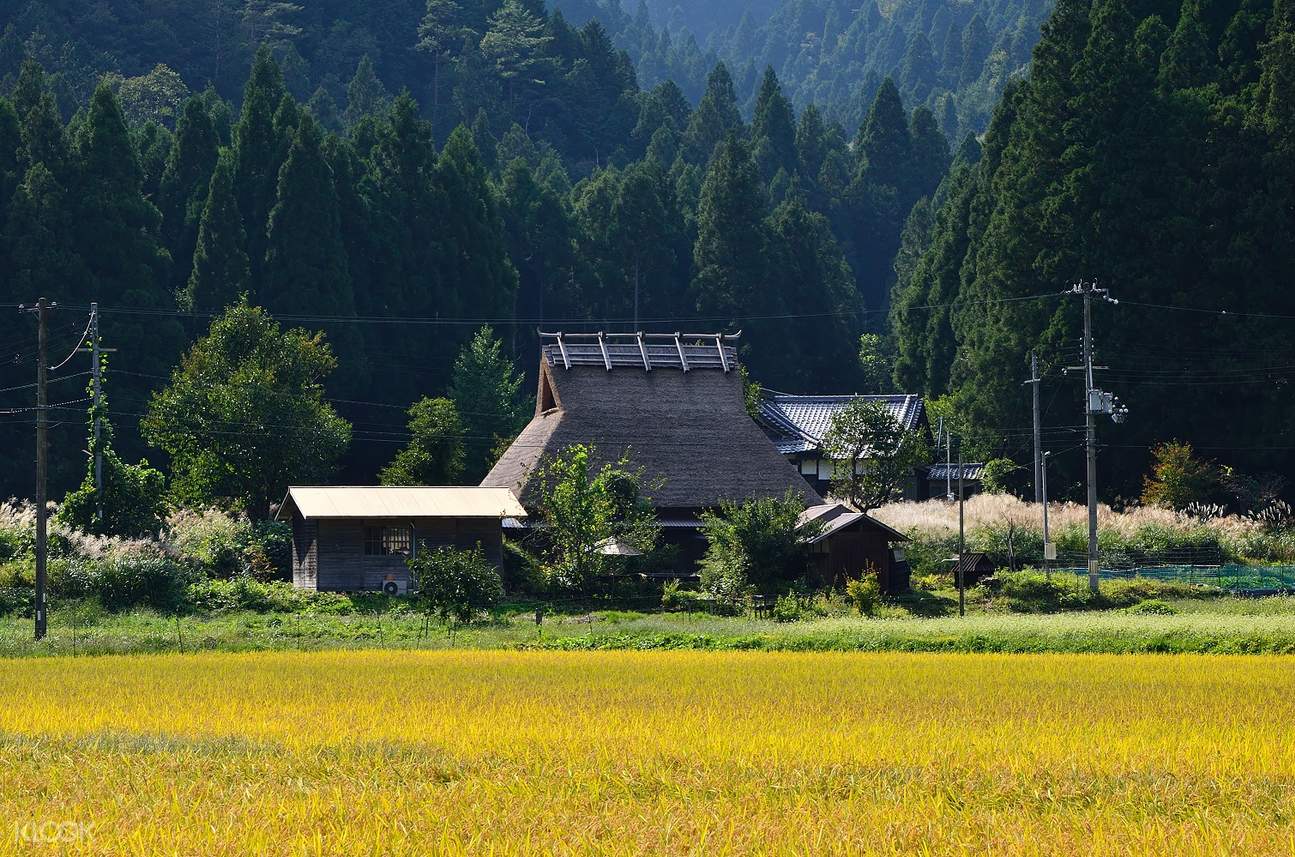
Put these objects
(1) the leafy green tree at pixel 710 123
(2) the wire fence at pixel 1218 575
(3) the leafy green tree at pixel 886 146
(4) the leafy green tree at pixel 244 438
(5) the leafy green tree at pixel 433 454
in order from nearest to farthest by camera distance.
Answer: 1. (2) the wire fence at pixel 1218 575
2. (4) the leafy green tree at pixel 244 438
3. (5) the leafy green tree at pixel 433 454
4. (3) the leafy green tree at pixel 886 146
5. (1) the leafy green tree at pixel 710 123

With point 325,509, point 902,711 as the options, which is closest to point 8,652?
point 325,509

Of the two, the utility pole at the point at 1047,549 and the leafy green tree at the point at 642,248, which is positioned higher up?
the leafy green tree at the point at 642,248

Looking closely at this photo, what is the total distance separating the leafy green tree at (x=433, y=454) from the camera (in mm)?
56375

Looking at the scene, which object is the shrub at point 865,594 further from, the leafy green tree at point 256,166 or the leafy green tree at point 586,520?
the leafy green tree at point 256,166

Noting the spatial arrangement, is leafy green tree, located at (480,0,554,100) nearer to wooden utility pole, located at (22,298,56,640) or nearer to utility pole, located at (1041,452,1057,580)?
utility pole, located at (1041,452,1057,580)

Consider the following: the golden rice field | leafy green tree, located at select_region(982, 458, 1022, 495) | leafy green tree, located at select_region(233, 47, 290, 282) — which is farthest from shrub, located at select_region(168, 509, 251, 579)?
leafy green tree, located at select_region(982, 458, 1022, 495)

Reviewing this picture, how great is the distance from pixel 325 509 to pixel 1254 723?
88.9ft

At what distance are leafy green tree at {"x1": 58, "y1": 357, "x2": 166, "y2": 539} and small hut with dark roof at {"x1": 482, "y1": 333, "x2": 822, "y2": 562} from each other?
937 cm

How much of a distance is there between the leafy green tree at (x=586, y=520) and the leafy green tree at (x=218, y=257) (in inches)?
1010

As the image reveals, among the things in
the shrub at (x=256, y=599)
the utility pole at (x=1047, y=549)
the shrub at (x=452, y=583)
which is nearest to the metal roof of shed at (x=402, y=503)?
the shrub at (x=256, y=599)

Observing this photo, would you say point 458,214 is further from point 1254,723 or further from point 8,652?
point 1254,723

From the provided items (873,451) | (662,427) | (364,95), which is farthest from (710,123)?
(662,427)

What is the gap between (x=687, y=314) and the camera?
293 feet

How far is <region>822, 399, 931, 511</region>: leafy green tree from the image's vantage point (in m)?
56.4
